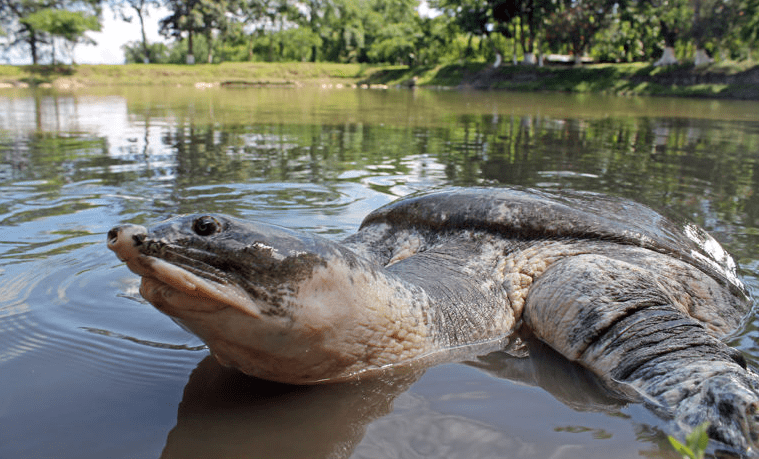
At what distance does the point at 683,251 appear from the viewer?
3.01 meters

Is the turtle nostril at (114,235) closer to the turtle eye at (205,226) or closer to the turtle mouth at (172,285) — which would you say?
the turtle mouth at (172,285)

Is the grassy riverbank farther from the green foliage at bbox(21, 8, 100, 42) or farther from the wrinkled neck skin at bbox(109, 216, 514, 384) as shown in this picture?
the wrinkled neck skin at bbox(109, 216, 514, 384)

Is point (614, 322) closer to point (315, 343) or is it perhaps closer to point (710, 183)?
point (315, 343)

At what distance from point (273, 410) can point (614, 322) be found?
1.45 meters

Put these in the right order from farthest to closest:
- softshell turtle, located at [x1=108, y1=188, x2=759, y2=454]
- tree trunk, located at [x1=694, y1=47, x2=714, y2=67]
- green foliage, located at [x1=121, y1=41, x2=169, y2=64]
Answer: green foliage, located at [x1=121, y1=41, x2=169, y2=64] → tree trunk, located at [x1=694, y1=47, x2=714, y2=67] → softshell turtle, located at [x1=108, y1=188, x2=759, y2=454]

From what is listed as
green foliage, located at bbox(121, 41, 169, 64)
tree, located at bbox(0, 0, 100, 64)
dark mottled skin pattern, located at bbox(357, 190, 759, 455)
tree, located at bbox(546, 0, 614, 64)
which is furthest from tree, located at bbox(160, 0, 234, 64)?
dark mottled skin pattern, located at bbox(357, 190, 759, 455)

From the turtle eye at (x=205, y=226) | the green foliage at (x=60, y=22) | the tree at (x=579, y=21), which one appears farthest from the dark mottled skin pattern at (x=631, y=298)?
the green foliage at (x=60, y=22)

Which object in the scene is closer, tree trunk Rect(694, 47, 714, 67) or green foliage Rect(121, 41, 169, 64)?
tree trunk Rect(694, 47, 714, 67)

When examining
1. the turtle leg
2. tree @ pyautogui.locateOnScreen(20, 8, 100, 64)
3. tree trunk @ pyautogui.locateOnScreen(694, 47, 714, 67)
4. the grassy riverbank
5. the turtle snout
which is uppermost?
tree @ pyautogui.locateOnScreen(20, 8, 100, 64)

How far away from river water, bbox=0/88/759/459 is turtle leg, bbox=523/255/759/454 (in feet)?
0.37

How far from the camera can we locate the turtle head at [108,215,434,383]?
1756 mm

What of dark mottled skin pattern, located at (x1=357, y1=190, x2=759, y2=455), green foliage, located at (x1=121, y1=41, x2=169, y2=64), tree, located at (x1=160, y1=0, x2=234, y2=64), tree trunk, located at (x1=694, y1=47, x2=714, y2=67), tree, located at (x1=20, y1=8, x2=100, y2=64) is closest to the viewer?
dark mottled skin pattern, located at (x1=357, y1=190, x2=759, y2=455)

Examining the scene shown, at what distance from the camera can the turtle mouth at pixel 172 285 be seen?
5.63 ft

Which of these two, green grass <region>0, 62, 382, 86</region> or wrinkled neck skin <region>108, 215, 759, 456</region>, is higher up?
green grass <region>0, 62, 382, 86</region>
